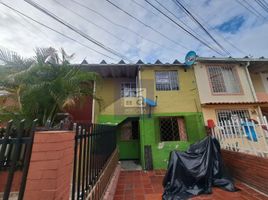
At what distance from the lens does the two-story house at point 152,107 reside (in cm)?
768

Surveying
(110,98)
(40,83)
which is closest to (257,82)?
(110,98)

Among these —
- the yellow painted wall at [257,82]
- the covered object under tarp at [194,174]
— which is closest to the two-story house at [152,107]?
the covered object under tarp at [194,174]

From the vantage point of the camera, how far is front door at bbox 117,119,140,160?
9.18 meters

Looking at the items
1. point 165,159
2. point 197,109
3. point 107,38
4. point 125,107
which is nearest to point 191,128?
point 197,109

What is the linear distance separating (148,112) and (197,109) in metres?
2.86

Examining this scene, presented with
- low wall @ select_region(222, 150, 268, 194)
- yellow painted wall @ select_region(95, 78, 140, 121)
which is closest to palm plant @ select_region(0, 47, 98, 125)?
yellow painted wall @ select_region(95, 78, 140, 121)

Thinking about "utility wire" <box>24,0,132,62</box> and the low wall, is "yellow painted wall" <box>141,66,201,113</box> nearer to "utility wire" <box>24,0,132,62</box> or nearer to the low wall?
"utility wire" <box>24,0,132,62</box>

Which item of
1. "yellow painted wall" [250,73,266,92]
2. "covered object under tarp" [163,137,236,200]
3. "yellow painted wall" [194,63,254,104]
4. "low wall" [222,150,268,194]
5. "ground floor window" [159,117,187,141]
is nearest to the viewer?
"low wall" [222,150,268,194]

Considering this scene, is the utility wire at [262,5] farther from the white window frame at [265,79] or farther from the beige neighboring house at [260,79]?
the white window frame at [265,79]

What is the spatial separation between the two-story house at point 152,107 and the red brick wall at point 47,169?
20.6 feet

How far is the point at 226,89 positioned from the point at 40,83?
980cm

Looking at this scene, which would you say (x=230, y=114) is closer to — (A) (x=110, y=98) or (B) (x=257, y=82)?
(B) (x=257, y=82)

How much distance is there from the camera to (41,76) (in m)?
5.07

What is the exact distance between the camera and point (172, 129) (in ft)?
27.5
